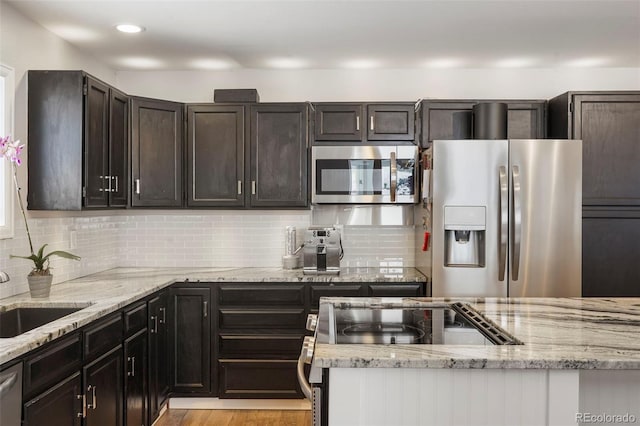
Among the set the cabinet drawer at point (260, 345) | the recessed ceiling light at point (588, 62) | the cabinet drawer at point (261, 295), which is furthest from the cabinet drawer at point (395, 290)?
the recessed ceiling light at point (588, 62)

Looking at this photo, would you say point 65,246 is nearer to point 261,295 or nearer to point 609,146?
point 261,295

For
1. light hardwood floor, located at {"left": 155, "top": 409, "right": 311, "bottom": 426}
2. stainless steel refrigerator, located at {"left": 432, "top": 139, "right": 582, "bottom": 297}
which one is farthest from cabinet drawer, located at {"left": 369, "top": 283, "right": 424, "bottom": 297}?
light hardwood floor, located at {"left": 155, "top": 409, "right": 311, "bottom": 426}

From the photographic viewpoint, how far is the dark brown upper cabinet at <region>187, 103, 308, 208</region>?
388cm

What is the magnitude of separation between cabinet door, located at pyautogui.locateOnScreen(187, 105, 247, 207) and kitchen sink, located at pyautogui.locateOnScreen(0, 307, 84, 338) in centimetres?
154

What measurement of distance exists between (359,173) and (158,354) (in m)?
1.97

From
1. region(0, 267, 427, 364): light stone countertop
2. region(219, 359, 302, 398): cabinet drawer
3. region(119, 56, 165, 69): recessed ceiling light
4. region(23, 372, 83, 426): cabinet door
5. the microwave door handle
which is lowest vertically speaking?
region(219, 359, 302, 398): cabinet drawer

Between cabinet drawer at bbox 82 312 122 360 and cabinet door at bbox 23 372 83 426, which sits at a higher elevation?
cabinet drawer at bbox 82 312 122 360

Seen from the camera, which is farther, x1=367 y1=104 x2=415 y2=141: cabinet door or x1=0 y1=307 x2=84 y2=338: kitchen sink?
x1=367 y1=104 x2=415 y2=141: cabinet door

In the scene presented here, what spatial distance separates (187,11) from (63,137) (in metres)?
1.06

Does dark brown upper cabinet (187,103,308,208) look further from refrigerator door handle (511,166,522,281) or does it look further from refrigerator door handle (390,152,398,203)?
refrigerator door handle (511,166,522,281)

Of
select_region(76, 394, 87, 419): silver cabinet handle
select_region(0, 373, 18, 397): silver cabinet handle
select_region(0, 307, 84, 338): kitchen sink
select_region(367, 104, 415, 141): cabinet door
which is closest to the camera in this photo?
select_region(0, 373, 18, 397): silver cabinet handle

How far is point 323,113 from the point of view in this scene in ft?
13.0

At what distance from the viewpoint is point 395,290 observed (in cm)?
362

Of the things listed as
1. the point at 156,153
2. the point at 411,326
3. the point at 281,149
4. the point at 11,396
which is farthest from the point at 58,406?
the point at 281,149
